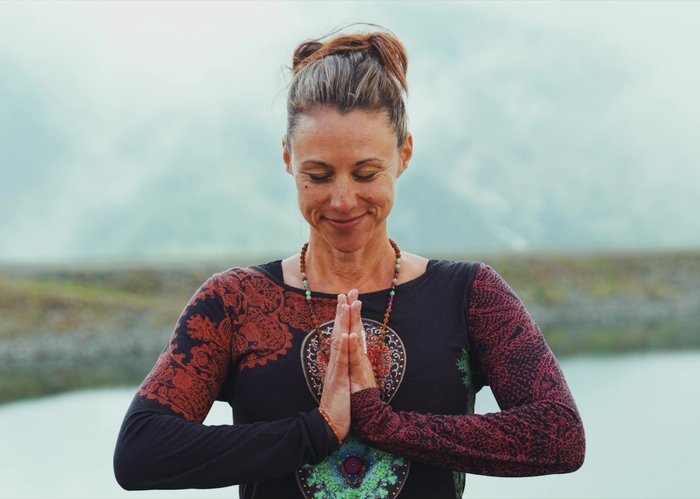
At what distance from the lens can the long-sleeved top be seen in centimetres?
229

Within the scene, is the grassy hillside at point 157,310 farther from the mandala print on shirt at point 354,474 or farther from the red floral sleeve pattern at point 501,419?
the red floral sleeve pattern at point 501,419

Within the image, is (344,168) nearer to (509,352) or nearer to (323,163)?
(323,163)

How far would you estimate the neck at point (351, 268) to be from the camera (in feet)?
8.33

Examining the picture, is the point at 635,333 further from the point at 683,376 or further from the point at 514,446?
the point at 514,446

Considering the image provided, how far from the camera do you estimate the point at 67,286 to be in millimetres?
27250

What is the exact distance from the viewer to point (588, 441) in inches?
491

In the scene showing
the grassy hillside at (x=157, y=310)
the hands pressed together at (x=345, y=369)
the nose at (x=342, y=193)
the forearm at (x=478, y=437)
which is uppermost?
the grassy hillside at (x=157, y=310)

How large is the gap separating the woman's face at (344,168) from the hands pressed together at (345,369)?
201 mm

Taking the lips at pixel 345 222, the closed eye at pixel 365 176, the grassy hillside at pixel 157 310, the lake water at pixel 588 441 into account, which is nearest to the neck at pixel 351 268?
the lips at pixel 345 222

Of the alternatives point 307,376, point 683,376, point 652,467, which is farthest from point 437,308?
point 683,376

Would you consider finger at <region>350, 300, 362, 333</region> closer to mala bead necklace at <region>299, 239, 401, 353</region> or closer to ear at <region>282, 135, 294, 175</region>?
mala bead necklace at <region>299, 239, 401, 353</region>

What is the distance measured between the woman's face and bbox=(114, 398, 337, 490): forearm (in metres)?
0.50

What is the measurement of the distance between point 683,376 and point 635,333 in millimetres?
8176


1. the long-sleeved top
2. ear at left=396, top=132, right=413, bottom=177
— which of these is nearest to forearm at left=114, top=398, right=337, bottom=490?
the long-sleeved top
